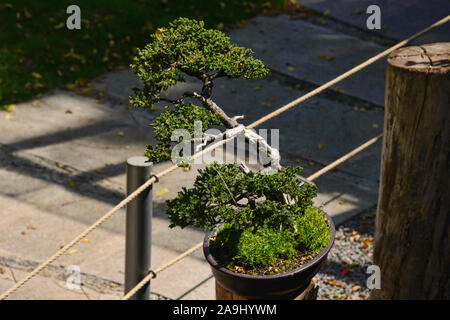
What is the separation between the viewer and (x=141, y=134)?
6.54m

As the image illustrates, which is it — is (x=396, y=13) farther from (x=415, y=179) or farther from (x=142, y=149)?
(x=415, y=179)

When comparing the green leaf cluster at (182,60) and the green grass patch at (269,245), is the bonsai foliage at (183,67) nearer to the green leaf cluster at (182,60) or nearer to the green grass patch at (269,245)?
the green leaf cluster at (182,60)

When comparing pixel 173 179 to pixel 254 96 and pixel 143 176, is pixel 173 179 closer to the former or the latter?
pixel 254 96

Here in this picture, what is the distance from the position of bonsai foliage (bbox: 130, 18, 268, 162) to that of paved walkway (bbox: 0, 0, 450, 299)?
1.34m

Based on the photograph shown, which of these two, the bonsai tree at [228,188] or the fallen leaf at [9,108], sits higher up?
the bonsai tree at [228,188]

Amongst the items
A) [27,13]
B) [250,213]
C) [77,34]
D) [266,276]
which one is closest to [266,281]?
[266,276]

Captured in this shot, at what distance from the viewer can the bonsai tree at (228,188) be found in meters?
2.75

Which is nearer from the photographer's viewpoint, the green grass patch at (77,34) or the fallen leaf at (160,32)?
the fallen leaf at (160,32)

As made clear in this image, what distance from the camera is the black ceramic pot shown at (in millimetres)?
2725

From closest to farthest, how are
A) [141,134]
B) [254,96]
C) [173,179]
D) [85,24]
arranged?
[173,179], [141,134], [254,96], [85,24]

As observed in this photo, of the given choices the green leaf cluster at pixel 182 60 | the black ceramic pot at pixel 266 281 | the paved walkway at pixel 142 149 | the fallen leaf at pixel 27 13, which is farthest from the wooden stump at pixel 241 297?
the fallen leaf at pixel 27 13

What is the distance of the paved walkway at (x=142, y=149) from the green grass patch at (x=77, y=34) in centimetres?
28
